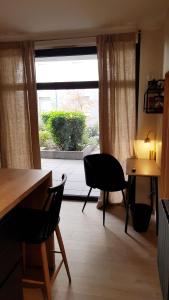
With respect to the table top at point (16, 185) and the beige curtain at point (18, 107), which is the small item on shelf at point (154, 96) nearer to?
the beige curtain at point (18, 107)

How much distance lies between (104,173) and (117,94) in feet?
3.74

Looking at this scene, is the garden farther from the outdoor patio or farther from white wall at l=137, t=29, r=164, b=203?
white wall at l=137, t=29, r=164, b=203

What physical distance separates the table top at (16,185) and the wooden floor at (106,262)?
0.97m

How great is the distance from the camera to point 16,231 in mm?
1691

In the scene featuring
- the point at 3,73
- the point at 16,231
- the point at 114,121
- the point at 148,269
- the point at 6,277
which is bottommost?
the point at 148,269

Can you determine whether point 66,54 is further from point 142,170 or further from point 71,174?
point 71,174

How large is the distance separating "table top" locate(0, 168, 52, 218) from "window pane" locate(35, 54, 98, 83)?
2143 mm

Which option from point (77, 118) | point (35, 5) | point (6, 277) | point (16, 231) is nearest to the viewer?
point (6, 277)

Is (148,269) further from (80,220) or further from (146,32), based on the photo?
(146,32)

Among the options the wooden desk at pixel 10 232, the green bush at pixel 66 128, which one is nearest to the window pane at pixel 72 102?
the green bush at pixel 66 128

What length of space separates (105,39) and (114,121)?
1.12m

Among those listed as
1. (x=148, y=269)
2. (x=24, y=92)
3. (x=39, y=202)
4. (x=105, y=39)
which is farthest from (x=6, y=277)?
(x=105, y=39)

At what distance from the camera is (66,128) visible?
6129 millimetres

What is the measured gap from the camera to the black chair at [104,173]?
3.23 metres
